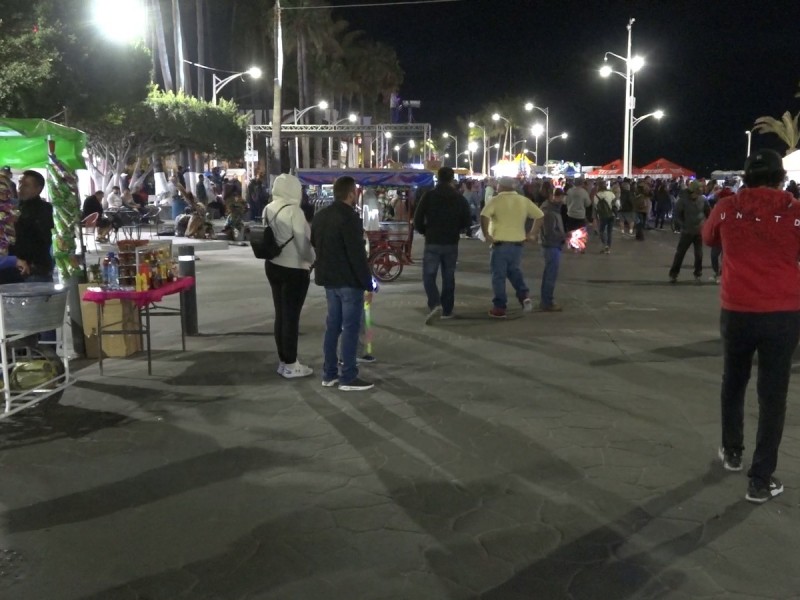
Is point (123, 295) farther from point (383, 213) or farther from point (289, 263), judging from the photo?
point (383, 213)

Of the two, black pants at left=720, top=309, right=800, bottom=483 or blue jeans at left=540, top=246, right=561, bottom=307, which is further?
blue jeans at left=540, top=246, right=561, bottom=307

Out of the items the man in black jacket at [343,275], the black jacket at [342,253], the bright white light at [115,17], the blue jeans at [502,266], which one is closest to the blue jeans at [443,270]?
the blue jeans at [502,266]

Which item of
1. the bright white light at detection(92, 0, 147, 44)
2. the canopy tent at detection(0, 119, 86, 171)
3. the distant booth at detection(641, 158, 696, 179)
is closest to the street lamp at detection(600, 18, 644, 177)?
the distant booth at detection(641, 158, 696, 179)

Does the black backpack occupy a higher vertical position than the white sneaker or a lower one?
higher

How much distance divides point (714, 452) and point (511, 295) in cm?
724

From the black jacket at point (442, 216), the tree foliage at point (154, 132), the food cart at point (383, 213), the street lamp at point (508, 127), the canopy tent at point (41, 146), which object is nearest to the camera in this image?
the canopy tent at point (41, 146)

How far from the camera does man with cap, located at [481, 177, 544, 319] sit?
9.84 m

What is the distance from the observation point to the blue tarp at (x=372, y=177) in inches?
623

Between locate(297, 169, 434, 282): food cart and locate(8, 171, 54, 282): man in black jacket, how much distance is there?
7.14 m

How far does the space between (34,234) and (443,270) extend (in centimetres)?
466

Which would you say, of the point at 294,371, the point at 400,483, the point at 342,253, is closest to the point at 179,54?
the point at 294,371

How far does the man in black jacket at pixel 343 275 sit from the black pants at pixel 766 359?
303cm

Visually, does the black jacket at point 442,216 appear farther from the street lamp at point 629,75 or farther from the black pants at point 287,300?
the street lamp at point 629,75

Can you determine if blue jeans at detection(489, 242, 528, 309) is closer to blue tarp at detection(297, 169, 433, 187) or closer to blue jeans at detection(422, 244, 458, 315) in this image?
blue jeans at detection(422, 244, 458, 315)
